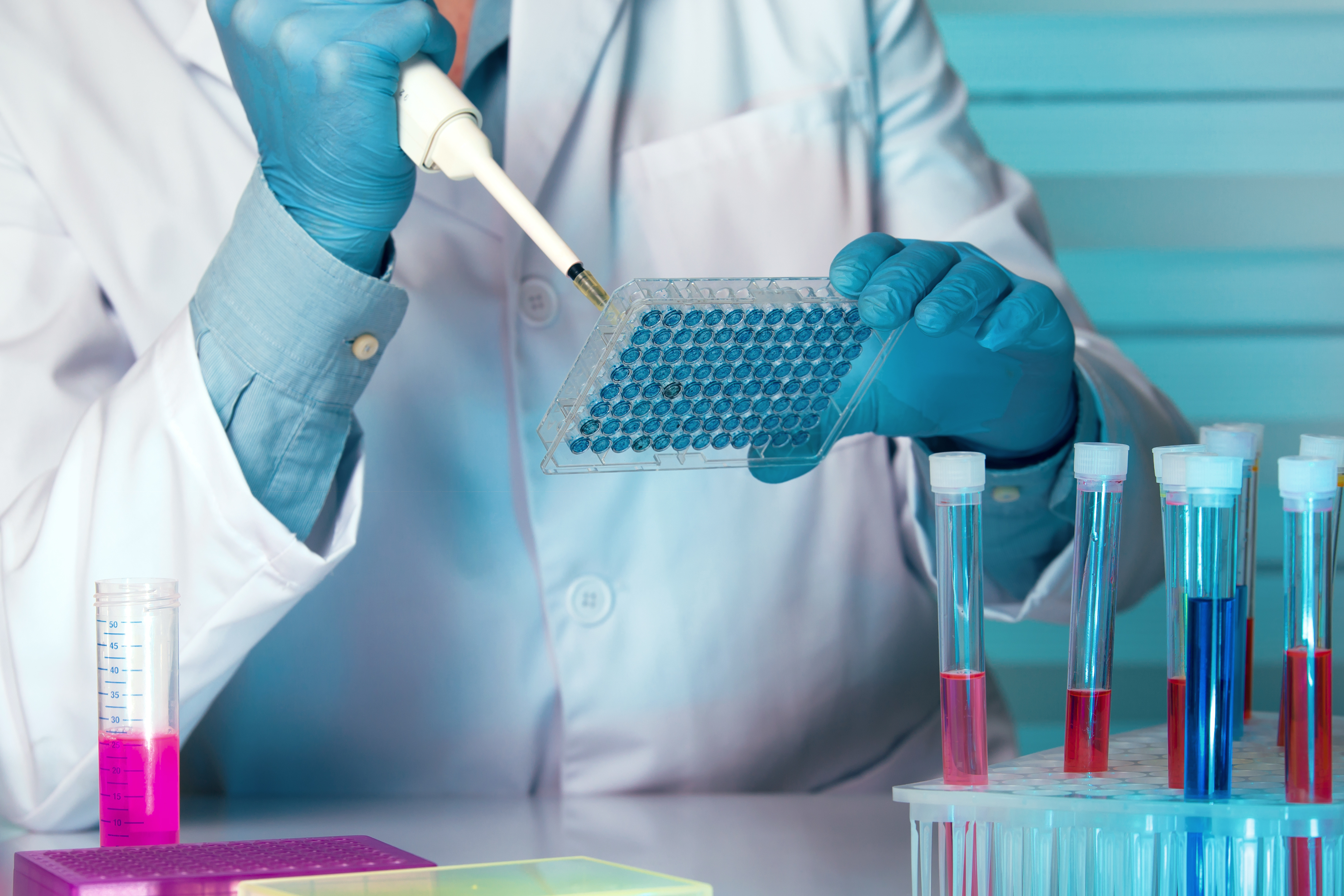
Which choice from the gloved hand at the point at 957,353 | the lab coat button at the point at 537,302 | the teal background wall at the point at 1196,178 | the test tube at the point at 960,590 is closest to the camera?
the test tube at the point at 960,590

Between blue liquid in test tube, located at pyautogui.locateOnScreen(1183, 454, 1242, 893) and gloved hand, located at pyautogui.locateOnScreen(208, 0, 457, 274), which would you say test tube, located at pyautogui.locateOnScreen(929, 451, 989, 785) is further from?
gloved hand, located at pyautogui.locateOnScreen(208, 0, 457, 274)

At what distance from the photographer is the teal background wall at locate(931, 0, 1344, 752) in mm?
1992

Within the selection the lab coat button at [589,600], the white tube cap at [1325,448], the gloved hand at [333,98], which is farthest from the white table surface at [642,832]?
the gloved hand at [333,98]

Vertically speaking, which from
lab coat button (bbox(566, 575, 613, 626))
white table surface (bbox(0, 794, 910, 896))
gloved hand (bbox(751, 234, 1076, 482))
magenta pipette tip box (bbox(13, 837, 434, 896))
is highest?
gloved hand (bbox(751, 234, 1076, 482))

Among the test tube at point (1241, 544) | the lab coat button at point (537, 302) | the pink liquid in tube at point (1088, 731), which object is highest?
the lab coat button at point (537, 302)

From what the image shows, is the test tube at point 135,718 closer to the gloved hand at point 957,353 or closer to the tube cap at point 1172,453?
the gloved hand at point 957,353

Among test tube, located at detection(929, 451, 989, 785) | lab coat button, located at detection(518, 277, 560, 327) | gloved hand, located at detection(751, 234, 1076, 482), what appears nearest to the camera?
test tube, located at detection(929, 451, 989, 785)

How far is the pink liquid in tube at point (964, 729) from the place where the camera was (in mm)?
743

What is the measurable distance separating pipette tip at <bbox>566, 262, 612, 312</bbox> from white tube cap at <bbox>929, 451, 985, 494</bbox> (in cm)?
25

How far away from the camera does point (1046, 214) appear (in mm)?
2068

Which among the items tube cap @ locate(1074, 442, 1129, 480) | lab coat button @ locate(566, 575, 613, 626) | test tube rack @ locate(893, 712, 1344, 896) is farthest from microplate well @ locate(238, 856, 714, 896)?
lab coat button @ locate(566, 575, 613, 626)

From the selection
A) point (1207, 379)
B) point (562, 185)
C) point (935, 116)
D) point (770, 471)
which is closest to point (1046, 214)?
point (1207, 379)

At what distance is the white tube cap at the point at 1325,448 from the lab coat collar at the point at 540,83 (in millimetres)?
840

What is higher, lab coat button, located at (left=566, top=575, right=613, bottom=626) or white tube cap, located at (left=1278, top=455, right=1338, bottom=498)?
white tube cap, located at (left=1278, top=455, right=1338, bottom=498)
